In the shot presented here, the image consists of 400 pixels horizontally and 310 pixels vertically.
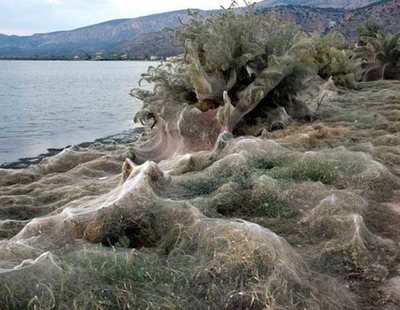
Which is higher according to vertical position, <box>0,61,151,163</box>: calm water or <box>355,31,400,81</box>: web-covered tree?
<box>355,31,400,81</box>: web-covered tree

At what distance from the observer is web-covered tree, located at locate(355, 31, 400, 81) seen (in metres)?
22.8

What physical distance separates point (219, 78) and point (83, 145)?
25.9 ft

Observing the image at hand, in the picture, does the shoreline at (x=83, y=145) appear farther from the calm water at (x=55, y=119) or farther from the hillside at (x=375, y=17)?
the hillside at (x=375, y=17)

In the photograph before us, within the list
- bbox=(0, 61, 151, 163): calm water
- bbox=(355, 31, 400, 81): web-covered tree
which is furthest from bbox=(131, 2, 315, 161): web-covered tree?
bbox=(355, 31, 400, 81): web-covered tree

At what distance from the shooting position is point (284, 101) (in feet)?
39.5

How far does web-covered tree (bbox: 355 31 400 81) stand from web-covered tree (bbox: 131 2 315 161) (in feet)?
38.9

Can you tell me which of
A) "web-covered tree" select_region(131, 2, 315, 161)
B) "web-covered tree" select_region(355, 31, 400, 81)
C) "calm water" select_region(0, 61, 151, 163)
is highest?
"web-covered tree" select_region(131, 2, 315, 161)

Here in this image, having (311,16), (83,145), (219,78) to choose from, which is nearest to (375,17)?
(311,16)

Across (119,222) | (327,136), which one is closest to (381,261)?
(119,222)

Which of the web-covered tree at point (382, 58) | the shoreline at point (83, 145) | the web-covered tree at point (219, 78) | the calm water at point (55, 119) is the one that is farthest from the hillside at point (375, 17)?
the web-covered tree at point (219, 78)

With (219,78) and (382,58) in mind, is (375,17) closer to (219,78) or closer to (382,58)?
(382,58)

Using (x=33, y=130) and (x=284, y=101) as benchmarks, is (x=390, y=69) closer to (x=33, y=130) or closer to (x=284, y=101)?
(x=284, y=101)

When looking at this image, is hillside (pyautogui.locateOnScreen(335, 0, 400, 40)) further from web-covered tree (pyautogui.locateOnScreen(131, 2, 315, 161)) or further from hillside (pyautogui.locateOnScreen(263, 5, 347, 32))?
web-covered tree (pyautogui.locateOnScreen(131, 2, 315, 161))

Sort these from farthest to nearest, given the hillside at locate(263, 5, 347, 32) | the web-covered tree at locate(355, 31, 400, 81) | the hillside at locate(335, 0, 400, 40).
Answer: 1. the hillside at locate(263, 5, 347, 32)
2. the hillside at locate(335, 0, 400, 40)
3. the web-covered tree at locate(355, 31, 400, 81)
